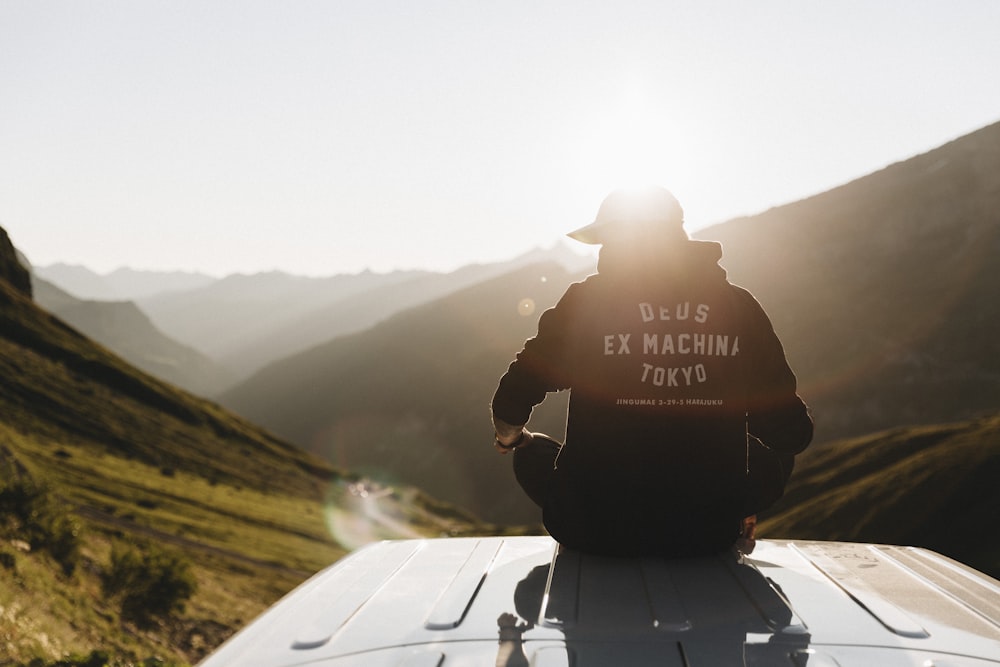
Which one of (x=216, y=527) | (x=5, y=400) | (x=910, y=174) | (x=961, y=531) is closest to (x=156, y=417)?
(x=5, y=400)

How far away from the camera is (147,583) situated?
27.3m

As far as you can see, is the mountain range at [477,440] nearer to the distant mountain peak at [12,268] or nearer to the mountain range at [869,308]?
the mountain range at [869,308]

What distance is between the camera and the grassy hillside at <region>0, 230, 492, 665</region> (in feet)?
73.8

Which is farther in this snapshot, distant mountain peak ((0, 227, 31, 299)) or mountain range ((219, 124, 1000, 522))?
mountain range ((219, 124, 1000, 522))

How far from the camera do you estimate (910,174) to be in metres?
173

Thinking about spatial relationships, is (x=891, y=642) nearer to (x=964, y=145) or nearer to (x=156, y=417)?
(x=156, y=417)

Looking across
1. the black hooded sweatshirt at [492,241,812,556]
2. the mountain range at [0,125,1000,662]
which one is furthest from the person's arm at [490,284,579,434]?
the mountain range at [0,125,1000,662]

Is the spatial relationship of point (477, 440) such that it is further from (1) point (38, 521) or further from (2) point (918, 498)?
(1) point (38, 521)

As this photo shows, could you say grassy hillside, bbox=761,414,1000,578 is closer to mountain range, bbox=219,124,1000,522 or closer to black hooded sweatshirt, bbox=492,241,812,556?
black hooded sweatshirt, bbox=492,241,812,556

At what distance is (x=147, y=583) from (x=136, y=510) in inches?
1470

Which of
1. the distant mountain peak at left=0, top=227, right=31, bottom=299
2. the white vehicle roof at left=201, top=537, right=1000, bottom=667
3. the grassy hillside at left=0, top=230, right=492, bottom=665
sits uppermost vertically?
the distant mountain peak at left=0, top=227, right=31, bottom=299

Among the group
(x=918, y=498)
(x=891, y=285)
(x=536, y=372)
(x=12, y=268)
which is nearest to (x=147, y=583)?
(x=536, y=372)

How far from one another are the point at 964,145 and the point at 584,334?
7832 inches

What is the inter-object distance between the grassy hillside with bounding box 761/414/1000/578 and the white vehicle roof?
89.4 ft
